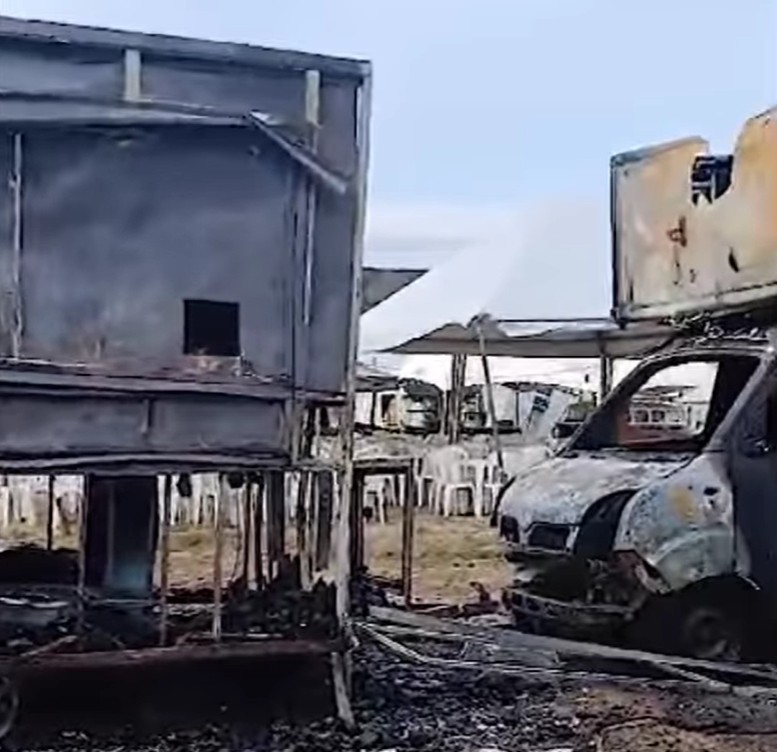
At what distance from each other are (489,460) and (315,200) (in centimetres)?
1137

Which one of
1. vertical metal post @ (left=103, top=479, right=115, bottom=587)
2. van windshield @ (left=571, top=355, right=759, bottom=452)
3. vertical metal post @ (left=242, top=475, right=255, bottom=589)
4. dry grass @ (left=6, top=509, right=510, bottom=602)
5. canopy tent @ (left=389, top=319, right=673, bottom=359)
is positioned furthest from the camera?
canopy tent @ (left=389, top=319, right=673, bottom=359)

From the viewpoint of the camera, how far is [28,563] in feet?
28.5

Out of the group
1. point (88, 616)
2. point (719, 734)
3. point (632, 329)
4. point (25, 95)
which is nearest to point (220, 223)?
point (25, 95)

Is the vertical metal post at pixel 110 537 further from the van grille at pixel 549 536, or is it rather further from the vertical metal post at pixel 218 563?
the van grille at pixel 549 536

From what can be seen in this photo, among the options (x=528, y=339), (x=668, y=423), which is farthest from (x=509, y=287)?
(x=668, y=423)

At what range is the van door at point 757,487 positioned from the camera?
7844mm

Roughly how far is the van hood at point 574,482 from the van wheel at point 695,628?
671 millimetres

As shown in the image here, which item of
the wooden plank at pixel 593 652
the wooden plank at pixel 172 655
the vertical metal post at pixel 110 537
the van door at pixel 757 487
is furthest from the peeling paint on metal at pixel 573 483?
the vertical metal post at pixel 110 537

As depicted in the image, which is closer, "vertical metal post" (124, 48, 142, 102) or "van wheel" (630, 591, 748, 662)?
"vertical metal post" (124, 48, 142, 102)

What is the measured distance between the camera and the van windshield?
8562mm

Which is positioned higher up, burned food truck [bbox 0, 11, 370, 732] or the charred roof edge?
the charred roof edge

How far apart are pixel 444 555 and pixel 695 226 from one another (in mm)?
6274

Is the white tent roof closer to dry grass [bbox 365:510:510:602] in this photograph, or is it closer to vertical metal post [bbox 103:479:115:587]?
dry grass [bbox 365:510:510:602]

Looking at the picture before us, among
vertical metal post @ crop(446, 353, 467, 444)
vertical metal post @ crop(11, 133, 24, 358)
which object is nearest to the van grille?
vertical metal post @ crop(11, 133, 24, 358)
